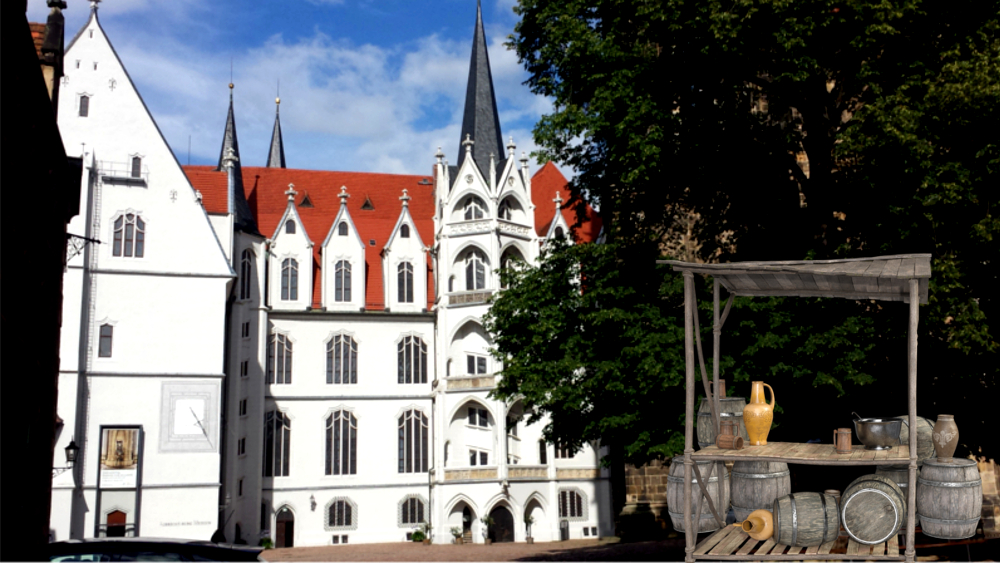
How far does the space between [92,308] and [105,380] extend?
2789mm

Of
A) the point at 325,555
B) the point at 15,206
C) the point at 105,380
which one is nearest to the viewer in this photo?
the point at 15,206

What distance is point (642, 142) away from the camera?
15.8 m

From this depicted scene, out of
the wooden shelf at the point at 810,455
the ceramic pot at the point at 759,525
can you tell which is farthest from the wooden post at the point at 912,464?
the ceramic pot at the point at 759,525

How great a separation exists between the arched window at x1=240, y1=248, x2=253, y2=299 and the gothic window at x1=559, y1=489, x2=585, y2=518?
665 inches

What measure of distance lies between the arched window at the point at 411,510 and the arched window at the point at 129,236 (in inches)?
630

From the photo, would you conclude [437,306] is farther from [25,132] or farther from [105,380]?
[25,132]

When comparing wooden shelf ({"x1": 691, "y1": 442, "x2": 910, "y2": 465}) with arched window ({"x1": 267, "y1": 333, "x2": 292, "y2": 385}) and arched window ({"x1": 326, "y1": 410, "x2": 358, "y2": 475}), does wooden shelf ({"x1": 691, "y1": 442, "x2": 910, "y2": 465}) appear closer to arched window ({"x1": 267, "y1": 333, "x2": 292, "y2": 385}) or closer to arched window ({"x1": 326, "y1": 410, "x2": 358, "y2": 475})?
arched window ({"x1": 326, "y1": 410, "x2": 358, "y2": 475})

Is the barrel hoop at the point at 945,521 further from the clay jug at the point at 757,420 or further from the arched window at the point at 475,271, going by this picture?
the arched window at the point at 475,271

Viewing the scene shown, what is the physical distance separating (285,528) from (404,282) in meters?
12.6

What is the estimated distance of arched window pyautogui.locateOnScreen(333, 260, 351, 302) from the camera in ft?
137

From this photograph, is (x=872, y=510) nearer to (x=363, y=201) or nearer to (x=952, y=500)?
(x=952, y=500)

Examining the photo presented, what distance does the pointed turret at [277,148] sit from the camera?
5631 centimetres

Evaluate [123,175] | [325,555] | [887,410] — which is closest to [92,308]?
[123,175]

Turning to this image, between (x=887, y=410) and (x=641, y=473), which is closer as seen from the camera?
(x=887, y=410)
